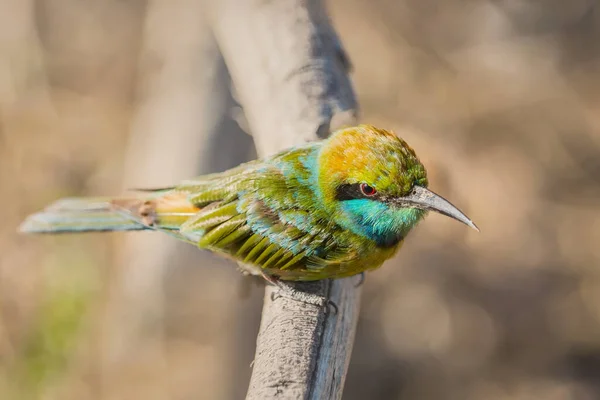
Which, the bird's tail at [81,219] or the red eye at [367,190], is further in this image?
the bird's tail at [81,219]

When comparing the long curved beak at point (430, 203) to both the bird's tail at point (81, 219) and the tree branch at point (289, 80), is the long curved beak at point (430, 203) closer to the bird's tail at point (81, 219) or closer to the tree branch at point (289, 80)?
the tree branch at point (289, 80)

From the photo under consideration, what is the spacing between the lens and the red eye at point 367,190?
9.73ft

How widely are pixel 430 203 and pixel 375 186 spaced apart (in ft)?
Answer: 0.75

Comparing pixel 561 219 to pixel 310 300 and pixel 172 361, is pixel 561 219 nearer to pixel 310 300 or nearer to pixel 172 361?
pixel 172 361

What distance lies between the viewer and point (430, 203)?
289 cm

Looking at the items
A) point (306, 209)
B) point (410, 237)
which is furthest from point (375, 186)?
point (410, 237)

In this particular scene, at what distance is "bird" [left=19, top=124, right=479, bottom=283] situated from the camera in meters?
2.93

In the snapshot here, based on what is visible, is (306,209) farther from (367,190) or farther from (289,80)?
(289,80)

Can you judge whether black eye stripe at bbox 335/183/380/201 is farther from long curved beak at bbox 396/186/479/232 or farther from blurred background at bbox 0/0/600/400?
blurred background at bbox 0/0/600/400

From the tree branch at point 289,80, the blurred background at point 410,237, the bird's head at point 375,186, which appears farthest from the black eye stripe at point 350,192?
the blurred background at point 410,237

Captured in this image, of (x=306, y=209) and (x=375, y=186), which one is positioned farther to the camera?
(x=306, y=209)

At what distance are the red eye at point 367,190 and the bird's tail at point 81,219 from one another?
1237mm

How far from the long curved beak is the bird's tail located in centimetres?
143

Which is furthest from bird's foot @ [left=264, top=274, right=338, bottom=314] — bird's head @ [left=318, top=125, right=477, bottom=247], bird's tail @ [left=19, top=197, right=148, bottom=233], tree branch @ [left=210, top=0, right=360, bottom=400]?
bird's tail @ [left=19, top=197, right=148, bottom=233]
